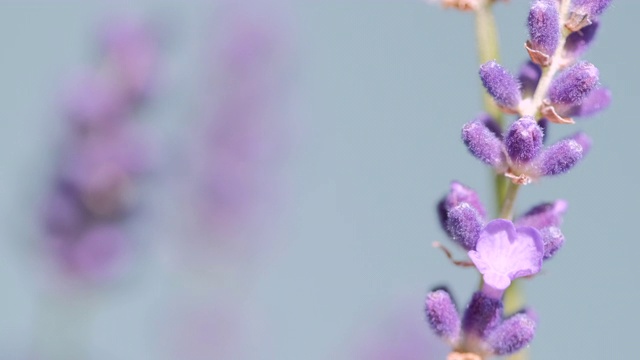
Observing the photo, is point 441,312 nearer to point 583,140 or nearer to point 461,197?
point 461,197

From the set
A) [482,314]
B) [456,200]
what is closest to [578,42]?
[456,200]

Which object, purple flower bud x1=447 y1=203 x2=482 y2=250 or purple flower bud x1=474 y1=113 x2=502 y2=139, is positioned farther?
purple flower bud x1=474 y1=113 x2=502 y2=139

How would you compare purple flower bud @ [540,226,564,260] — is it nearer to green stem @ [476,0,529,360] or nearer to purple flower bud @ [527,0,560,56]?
green stem @ [476,0,529,360]

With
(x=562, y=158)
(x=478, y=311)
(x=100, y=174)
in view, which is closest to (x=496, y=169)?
(x=562, y=158)

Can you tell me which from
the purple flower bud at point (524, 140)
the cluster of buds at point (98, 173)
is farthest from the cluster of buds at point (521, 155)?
the cluster of buds at point (98, 173)

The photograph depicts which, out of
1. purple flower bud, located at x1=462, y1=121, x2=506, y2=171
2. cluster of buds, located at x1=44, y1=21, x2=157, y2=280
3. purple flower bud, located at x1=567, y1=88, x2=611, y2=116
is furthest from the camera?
cluster of buds, located at x1=44, y1=21, x2=157, y2=280

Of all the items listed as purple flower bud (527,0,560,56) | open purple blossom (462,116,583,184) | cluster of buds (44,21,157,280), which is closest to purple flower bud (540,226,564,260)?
open purple blossom (462,116,583,184)
